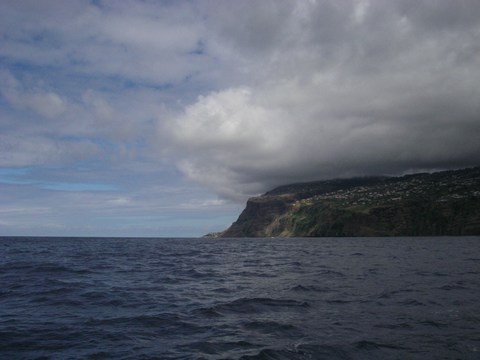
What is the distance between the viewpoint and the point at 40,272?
33.2 m

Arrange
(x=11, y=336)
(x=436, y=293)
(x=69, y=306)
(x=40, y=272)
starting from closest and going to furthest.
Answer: (x=11, y=336) → (x=69, y=306) → (x=436, y=293) → (x=40, y=272)

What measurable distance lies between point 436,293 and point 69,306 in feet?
65.3

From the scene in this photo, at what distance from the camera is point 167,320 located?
1644 cm

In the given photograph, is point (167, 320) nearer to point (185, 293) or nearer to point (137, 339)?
point (137, 339)

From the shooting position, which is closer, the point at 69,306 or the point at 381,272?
the point at 69,306

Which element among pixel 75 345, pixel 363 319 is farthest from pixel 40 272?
pixel 363 319

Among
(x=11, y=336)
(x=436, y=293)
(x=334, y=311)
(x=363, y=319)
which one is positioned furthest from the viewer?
(x=436, y=293)

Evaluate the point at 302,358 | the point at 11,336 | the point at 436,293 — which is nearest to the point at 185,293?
the point at 11,336

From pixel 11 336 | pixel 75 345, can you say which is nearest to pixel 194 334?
pixel 75 345

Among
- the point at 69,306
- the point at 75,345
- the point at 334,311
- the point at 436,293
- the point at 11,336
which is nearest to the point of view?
the point at 75,345

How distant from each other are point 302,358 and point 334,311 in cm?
665

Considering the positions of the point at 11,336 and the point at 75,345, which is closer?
the point at 75,345

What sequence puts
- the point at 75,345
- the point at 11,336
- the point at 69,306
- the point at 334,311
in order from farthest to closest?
the point at 69,306 → the point at 334,311 → the point at 11,336 → the point at 75,345

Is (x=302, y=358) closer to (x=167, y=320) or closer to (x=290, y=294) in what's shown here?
(x=167, y=320)
